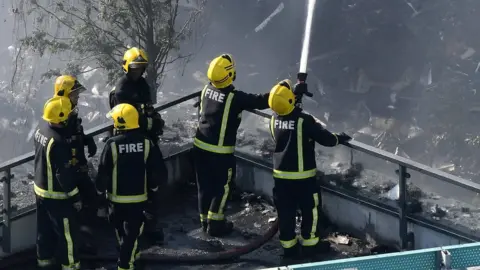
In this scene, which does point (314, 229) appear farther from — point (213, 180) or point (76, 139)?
point (76, 139)

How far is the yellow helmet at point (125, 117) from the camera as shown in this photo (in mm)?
5328

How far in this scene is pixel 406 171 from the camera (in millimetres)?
5738

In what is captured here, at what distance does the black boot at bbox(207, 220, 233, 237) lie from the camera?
250 inches

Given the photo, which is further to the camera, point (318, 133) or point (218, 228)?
point (218, 228)

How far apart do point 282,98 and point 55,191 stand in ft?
6.24

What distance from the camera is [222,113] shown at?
244 inches

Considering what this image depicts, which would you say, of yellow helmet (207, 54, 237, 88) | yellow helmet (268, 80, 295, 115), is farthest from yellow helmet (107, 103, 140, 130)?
yellow helmet (268, 80, 295, 115)

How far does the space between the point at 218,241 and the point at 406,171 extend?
5.80 feet

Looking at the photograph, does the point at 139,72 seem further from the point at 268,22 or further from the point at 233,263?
the point at 268,22

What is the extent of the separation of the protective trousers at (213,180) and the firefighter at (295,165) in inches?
22.6

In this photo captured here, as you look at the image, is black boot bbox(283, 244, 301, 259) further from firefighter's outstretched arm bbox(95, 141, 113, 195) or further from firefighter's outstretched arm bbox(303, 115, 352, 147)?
firefighter's outstretched arm bbox(95, 141, 113, 195)

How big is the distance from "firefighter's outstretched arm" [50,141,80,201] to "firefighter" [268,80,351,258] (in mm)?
1661

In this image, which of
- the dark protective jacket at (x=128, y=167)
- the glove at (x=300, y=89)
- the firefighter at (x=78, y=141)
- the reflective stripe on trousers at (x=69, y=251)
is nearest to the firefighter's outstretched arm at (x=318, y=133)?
the glove at (x=300, y=89)

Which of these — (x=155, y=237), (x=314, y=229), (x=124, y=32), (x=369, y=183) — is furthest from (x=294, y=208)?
(x=124, y=32)
